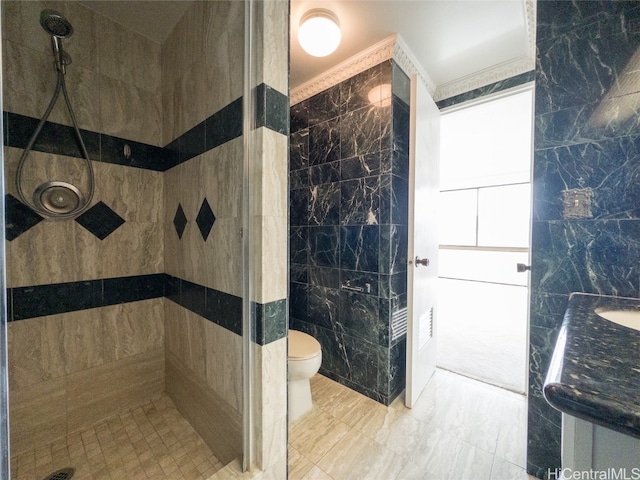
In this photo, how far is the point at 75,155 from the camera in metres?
1.41

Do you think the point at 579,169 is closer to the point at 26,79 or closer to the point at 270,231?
the point at 270,231

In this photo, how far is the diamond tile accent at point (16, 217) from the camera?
122cm

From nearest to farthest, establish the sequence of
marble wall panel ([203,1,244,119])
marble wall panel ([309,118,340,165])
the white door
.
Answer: marble wall panel ([203,1,244,119]) → the white door → marble wall panel ([309,118,340,165])

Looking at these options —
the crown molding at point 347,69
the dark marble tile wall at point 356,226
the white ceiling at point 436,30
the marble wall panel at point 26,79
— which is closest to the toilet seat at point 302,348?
the dark marble tile wall at point 356,226

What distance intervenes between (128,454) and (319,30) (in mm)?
2474

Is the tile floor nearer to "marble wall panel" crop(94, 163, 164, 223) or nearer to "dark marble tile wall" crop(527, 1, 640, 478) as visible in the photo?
"dark marble tile wall" crop(527, 1, 640, 478)

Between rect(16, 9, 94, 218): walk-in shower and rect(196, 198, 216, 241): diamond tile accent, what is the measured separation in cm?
65

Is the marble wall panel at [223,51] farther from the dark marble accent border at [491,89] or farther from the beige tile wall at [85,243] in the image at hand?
the dark marble accent border at [491,89]

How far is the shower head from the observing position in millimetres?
1209

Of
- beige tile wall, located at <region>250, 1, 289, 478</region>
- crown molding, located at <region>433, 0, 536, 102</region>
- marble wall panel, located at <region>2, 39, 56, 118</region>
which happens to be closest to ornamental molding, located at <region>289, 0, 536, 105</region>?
crown molding, located at <region>433, 0, 536, 102</region>

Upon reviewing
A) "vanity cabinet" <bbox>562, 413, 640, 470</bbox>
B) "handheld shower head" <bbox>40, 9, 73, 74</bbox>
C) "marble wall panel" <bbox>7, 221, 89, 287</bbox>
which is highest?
"handheld shower head" <bbox>40, 9, 73, 74</bbox>

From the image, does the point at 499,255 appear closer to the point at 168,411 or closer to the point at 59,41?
the point at 168,411

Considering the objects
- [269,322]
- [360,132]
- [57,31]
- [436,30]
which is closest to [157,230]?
[57,31]

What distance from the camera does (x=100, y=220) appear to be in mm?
1503
